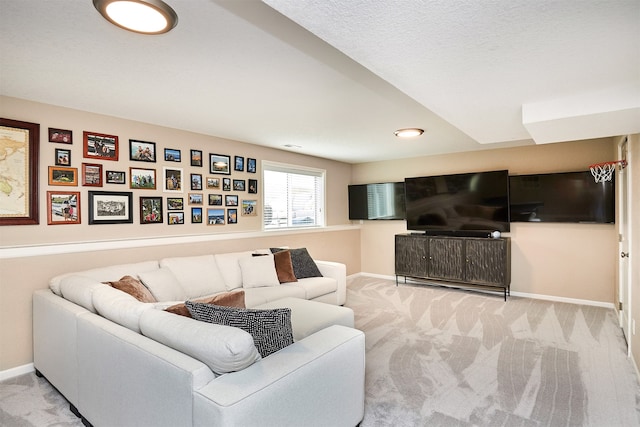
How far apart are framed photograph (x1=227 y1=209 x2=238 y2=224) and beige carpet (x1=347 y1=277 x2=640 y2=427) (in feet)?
6.88

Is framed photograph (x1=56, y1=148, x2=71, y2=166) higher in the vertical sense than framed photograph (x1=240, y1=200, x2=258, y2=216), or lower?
higher

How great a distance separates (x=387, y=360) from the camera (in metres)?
3.12

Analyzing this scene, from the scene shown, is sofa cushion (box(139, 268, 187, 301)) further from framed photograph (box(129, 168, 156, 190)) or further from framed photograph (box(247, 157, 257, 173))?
framed photograph (box(247, 157, 257, 173))

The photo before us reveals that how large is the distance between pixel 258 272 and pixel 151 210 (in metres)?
1.39

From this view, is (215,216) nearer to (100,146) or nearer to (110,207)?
(110,207)

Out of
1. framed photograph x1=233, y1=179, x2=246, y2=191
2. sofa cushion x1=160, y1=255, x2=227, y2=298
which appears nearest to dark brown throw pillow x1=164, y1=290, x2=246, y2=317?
sofa cushion x1=160, y1=255, x2=227, y2=298

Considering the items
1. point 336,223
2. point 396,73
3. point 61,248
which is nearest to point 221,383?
point 396,73

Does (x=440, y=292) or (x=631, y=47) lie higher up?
(x=631, y=47)

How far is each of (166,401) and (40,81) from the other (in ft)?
8.44

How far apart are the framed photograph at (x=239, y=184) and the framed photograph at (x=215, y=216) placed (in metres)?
0.40

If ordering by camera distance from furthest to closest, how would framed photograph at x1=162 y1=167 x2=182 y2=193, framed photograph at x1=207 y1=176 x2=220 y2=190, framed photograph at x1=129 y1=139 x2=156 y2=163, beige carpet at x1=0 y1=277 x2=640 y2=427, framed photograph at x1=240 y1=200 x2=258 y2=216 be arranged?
framed photograph at x1=240 y1=200 x2=258 y2=216
framed photograph at x1=207 y1=176 x2=220 y2=190
framed photograph at x1=162 y1=167 x2=182 y2=193
framed photograph at x1=129 y1=139 x2=156 y2=163
beige carpet at x1=0 y1=277 x2=640 y2=427

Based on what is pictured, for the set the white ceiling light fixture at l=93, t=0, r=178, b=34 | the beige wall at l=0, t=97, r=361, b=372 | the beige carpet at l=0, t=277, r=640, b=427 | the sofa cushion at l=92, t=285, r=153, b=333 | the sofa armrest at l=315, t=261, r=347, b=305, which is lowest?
the beige carpet at l=0, t=277, r=640, b=427

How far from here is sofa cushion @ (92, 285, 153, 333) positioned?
195 cm

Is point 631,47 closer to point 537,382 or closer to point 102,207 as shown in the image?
point 537,382
